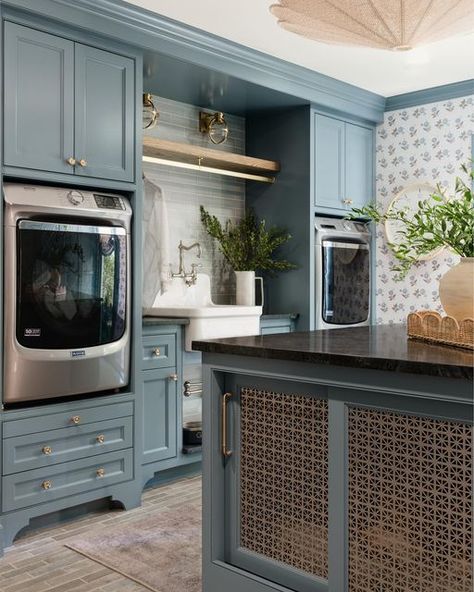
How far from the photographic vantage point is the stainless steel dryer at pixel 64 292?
3.07 meters

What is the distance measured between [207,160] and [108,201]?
1.29 metres

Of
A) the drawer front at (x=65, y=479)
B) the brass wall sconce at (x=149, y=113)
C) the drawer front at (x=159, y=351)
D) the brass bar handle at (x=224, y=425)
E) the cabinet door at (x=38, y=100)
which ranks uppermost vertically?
the brass wall sconce at (x=149, y=113)

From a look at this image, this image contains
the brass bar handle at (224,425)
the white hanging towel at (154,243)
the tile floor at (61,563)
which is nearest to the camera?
the brass bar handle at (224,425)

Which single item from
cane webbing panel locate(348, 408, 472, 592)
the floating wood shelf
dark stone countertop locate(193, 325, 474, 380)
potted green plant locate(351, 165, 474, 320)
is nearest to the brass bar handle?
dark stone countertop locate(193, 325, 474, 380)

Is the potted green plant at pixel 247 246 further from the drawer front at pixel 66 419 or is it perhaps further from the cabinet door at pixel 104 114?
the drawer front at pixel 66 419

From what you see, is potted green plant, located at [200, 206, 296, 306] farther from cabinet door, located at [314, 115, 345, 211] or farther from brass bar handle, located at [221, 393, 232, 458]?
brass bar handle, located at [221, 393, 232, 458]

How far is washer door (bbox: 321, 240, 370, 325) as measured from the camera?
4843mm

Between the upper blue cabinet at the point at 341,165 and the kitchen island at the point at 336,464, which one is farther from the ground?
the upper blue cabinet at the point at 341,165

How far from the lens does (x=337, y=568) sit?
2.02 metres

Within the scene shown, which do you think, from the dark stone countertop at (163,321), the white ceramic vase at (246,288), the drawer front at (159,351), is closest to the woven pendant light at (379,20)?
the dark stone countertop at (163,321)

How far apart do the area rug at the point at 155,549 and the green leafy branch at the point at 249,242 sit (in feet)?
6.25

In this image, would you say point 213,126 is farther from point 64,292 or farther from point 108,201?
point 64,292

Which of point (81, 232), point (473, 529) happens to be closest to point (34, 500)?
point (81, 232)

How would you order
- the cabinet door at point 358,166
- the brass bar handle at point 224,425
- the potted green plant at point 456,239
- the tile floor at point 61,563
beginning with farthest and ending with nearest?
the cabinet door at point 358,166, the tile floor at point 61,563, the brass bar handle at point 224,425, the potted green plant at point 456,239
